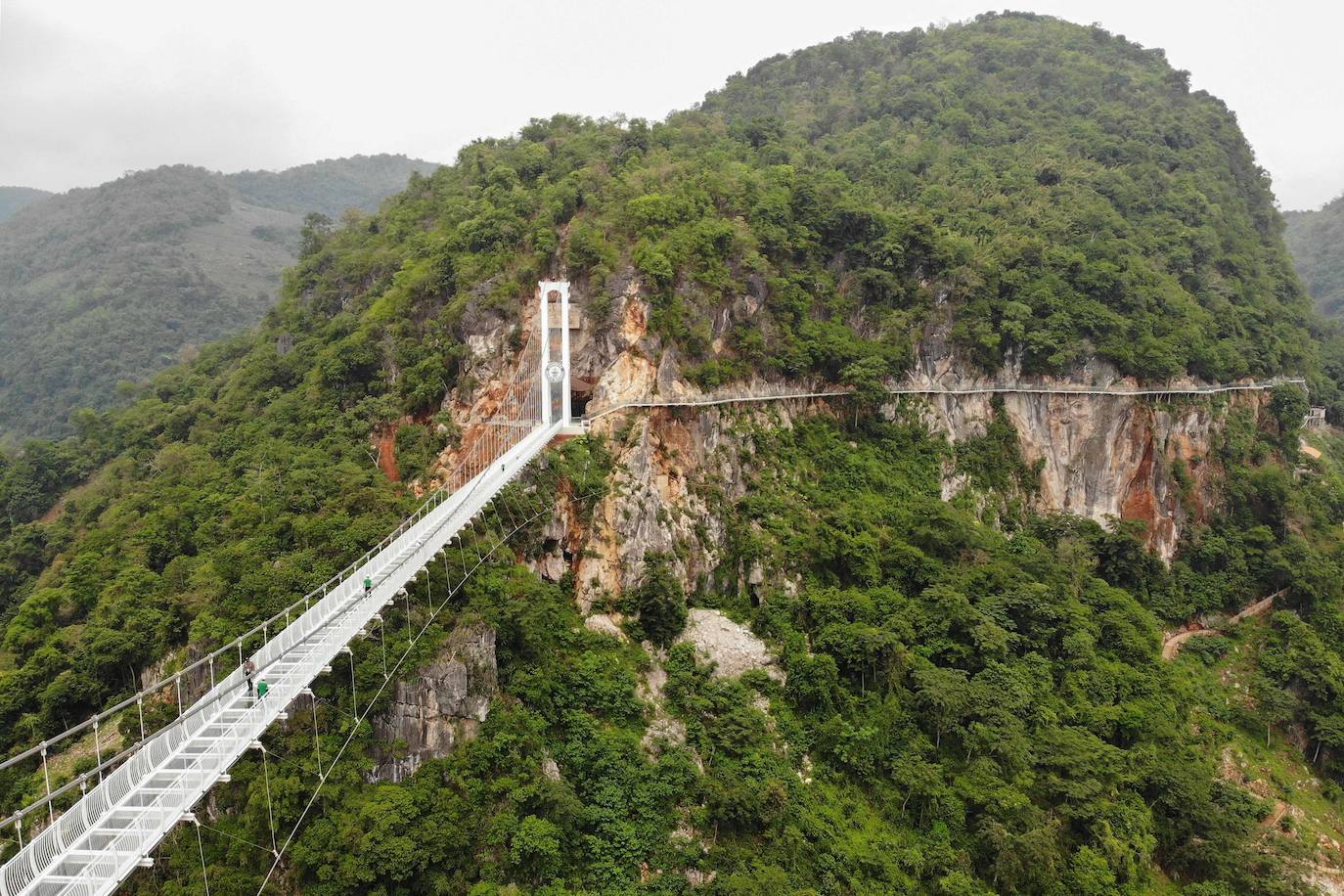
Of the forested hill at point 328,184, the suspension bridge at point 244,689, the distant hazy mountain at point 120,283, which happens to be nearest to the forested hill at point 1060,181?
the suspension bridge at point 244,689

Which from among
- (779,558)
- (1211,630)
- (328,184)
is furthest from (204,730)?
(328,184)

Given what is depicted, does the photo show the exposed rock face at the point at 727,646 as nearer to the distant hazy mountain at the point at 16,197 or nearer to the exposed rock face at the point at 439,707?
the exposed rock face at the point at 439,707

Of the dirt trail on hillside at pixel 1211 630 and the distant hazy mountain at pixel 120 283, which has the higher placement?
the distant hazy mountain at pixel 120 283

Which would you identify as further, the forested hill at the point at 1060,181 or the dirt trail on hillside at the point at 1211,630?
the forested hill at the point at 1060,181

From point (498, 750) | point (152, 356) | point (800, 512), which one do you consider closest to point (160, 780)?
point (498, 750)

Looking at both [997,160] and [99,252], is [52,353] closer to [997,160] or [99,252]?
[99,252]

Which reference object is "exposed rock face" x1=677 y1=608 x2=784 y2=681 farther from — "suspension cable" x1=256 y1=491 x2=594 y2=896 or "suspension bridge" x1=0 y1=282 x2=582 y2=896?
"suspension cable" x1=256 y1=491 x2=594 y2=896
